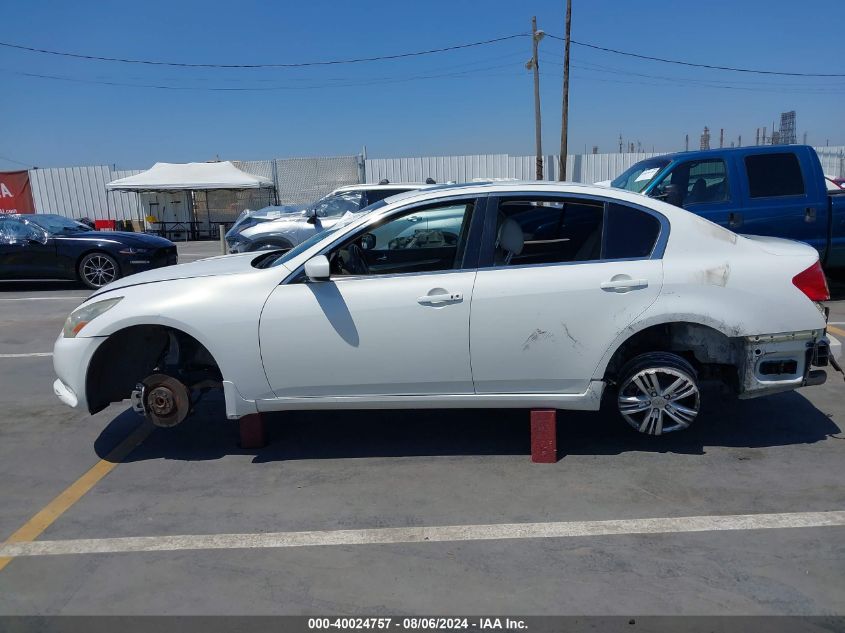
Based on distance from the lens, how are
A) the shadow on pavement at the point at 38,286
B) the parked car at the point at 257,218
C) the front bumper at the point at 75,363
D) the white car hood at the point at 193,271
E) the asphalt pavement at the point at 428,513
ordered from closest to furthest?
the asphalt pavement at the point at 428,513 < the front bumper at the point at 75,363 < the white car hood at the point at 193,271 < the shadow on pavement at the point at 38,286 < the parked car at the point at 257,218

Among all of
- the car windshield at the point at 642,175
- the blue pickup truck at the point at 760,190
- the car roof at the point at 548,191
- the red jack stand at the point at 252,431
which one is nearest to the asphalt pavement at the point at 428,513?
the red jack stand at the point at 252,431

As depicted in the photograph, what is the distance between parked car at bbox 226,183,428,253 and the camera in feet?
38.9

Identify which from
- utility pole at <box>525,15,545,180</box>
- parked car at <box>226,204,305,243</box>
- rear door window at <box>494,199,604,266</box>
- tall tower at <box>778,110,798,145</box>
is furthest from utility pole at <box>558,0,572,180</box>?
tall tower at <box>778,110,798,145</box>

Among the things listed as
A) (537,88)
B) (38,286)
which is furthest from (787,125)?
(38,286)

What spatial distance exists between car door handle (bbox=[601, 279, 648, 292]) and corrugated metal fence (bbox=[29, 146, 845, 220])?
23649 mm

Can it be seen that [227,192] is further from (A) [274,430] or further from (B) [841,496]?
(B) [841,496]

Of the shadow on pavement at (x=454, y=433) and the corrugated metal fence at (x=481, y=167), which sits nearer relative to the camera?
the shadow on pavement at (x=454, y=433)

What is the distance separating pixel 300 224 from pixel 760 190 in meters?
7.49

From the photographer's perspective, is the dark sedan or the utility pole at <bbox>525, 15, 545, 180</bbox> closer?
the dark sedan

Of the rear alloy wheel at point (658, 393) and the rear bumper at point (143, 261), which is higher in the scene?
the rear bumper at point (143, 261)

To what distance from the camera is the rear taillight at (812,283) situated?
404 centimetres

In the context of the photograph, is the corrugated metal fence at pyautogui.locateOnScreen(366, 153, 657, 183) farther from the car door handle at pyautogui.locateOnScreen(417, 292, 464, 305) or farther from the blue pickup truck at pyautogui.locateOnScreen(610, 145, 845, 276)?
the car door handle at pyautogui.locateOnScreen(417, 292, 464, 305)

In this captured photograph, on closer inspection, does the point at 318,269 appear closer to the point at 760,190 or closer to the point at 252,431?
the point at 252,431

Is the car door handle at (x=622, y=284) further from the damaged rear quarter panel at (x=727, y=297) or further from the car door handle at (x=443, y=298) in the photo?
the car door handle at (x=443, y=298)
